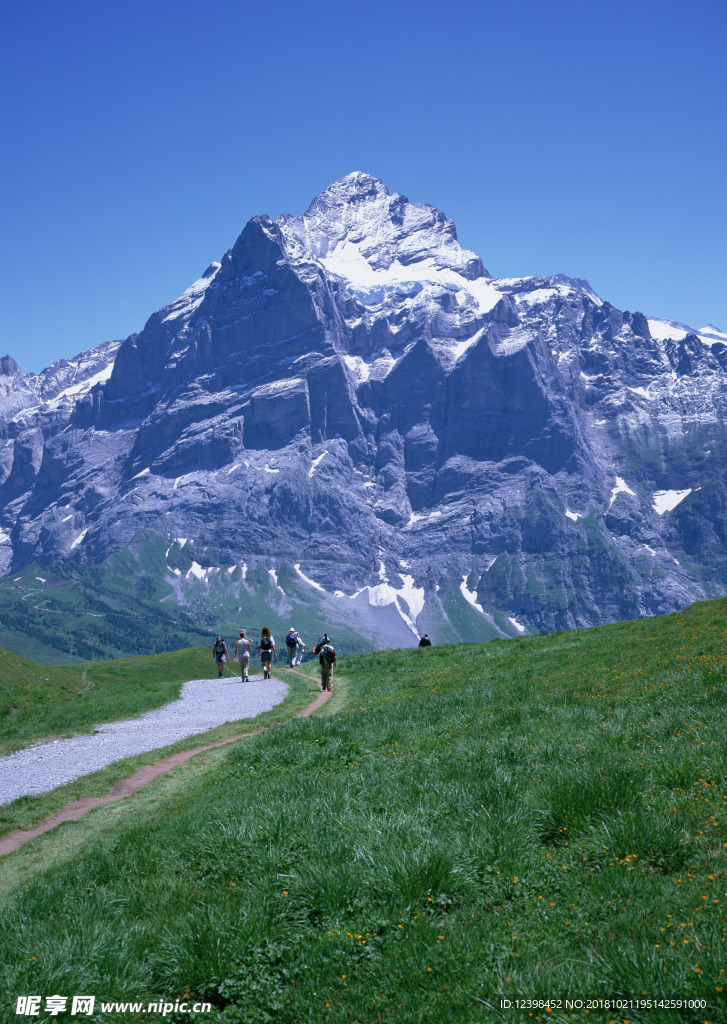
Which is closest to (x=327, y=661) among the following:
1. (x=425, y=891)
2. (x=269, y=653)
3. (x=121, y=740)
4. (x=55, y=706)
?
(x=269, y=653)

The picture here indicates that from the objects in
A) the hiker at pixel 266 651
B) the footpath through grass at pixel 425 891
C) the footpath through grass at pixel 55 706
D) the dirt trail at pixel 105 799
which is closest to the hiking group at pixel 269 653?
the hiker at pixel 266 651

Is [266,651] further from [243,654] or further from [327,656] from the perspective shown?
[327,656]

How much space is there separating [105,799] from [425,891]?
11.4 m

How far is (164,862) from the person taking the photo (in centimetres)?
1067

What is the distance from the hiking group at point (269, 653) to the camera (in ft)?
116

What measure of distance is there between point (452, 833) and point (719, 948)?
372 centimetres

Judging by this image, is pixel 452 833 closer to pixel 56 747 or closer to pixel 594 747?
pixel 594 747

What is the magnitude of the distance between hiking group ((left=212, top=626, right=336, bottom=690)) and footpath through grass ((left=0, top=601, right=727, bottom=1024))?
20.3 meters

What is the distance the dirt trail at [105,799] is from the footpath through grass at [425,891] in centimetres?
130

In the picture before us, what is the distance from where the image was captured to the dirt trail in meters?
14.5

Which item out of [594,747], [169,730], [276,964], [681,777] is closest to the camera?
[276,964]

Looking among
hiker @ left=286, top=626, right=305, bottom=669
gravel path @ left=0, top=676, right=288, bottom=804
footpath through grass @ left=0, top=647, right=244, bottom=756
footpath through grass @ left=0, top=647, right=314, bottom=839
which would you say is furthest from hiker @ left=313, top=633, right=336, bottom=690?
hiker @ left=286, top=626, right=305, bottom=669

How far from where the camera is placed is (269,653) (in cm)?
4541

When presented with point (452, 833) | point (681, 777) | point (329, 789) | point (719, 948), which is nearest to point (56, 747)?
point (329, 789)
